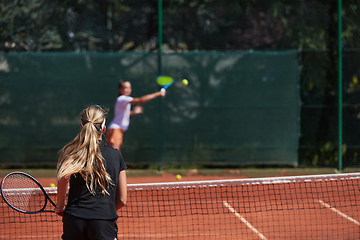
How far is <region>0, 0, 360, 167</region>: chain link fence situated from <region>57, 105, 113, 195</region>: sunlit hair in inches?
227

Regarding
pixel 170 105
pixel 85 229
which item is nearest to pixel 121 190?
pixel 85 229

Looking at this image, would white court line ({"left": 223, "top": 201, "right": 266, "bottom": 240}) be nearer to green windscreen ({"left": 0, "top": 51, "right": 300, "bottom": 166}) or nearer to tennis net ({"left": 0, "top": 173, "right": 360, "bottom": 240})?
tennis net ({"left": 0, "top": 173, "right": 360, "bottom": 240})

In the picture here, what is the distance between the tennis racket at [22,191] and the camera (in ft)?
8.45

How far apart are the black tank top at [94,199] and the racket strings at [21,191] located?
2.12 ft

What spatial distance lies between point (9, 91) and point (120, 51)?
7.48ft

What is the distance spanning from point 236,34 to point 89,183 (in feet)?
20.9

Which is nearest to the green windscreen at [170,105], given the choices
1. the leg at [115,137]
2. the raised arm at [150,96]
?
the leg at [115,137]

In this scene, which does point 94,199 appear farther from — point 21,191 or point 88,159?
point 21,191

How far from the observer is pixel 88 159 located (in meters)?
2.07

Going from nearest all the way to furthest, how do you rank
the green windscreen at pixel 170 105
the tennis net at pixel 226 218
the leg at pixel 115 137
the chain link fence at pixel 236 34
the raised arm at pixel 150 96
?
the tennis net at pixel 226 218
the raised arm at pixel 150 96
the leg at pixel 115 137
the green windscreen at pixel 170 105
the chain link fence at pixel 236 34

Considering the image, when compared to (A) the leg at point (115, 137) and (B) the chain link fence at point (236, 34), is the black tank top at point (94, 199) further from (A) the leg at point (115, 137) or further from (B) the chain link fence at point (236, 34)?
(B) the chain link fence at point (236, 34)

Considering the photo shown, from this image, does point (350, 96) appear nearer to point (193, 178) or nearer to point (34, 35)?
point (193, 178)

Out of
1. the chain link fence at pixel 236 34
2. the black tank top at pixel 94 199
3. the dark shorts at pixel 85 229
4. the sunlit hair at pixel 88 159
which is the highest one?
the chain link fence at pixel 236 34

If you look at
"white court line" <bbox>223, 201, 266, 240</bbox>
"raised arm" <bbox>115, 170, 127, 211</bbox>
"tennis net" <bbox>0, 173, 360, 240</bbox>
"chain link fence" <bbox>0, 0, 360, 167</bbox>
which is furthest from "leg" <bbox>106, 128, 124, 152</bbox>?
"raised arm" <bbox>115, 170, 127, 211</bbox>
